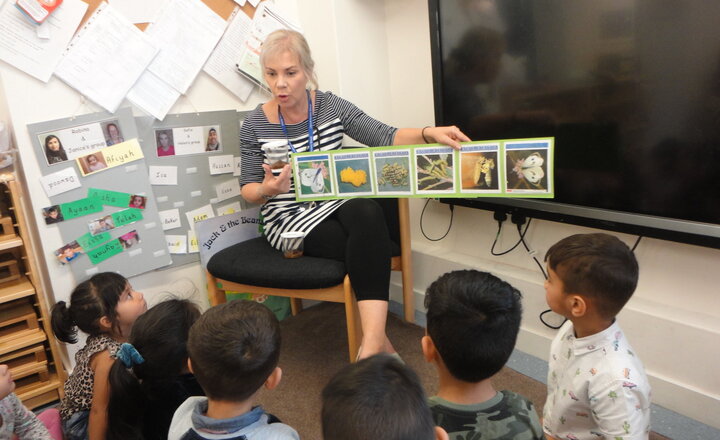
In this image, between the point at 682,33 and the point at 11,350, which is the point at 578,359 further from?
Answer: the point at 11,350

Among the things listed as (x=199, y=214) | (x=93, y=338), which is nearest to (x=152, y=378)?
(x=93, y=338)

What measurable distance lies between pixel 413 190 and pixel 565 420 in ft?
2.72

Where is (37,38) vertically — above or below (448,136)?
above

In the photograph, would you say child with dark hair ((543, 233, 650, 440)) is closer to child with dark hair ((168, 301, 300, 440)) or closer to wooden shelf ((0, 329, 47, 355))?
child with dark hair ((168, 301, 300, 440))

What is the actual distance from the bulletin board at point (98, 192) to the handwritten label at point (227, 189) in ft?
0.90

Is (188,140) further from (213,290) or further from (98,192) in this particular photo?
(213,290)

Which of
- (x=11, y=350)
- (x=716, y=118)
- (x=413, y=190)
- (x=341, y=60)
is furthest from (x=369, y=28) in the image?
(x=11, y=350)

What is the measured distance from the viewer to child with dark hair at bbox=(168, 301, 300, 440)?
84 centimetres

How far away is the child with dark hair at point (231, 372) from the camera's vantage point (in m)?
0.84

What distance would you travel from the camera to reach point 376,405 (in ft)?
2.03

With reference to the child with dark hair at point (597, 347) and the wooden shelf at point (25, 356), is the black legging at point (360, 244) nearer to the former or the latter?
the child with dark hair at point (597, 347)

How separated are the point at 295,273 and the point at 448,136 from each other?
68 cm

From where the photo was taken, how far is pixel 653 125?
130cm

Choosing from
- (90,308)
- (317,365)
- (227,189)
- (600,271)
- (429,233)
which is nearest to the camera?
(600,271)
